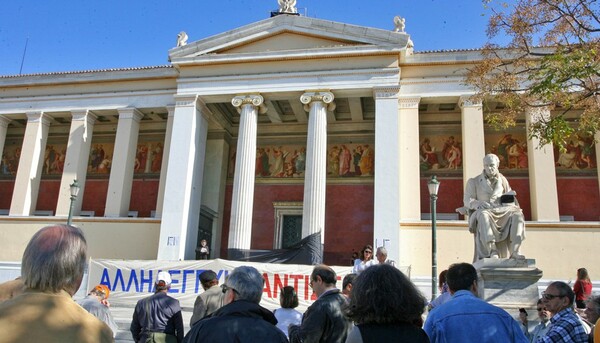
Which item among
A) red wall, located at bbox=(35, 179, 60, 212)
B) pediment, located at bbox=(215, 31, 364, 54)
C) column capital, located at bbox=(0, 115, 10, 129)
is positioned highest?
pediment, located at bbox=(215, 31, 364, 54)

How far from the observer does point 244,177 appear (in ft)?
63.5

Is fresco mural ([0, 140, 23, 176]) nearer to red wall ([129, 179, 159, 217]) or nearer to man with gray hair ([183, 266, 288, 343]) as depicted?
red wall ([129, 179, 159, 217])

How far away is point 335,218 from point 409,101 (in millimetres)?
6630

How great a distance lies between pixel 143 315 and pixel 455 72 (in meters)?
16.4

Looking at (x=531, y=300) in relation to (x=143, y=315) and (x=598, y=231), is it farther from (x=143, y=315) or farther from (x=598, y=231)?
(x=598, y=231)

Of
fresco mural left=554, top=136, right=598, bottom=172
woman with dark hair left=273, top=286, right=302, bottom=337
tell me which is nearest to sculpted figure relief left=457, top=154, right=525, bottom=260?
woman with dark hair left=273, top=286, right=302, bottom=337

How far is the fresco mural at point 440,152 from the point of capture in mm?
21750

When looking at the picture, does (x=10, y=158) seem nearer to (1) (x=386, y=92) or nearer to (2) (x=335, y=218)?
(2) (x=335, y=218)

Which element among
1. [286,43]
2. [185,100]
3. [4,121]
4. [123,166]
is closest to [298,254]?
[185,100]

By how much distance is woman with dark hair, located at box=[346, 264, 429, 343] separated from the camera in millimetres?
2525

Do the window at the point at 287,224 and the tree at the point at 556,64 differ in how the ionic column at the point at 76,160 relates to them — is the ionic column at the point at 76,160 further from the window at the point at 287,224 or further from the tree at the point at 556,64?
the tree at the point at 556,64

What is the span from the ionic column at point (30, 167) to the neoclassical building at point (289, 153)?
0.06 metres

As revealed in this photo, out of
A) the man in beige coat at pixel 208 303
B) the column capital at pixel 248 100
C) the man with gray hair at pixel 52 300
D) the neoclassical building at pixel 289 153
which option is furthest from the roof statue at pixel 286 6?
the man with gray hair at pixel 52 300

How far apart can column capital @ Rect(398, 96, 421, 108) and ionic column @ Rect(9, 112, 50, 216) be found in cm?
1662
